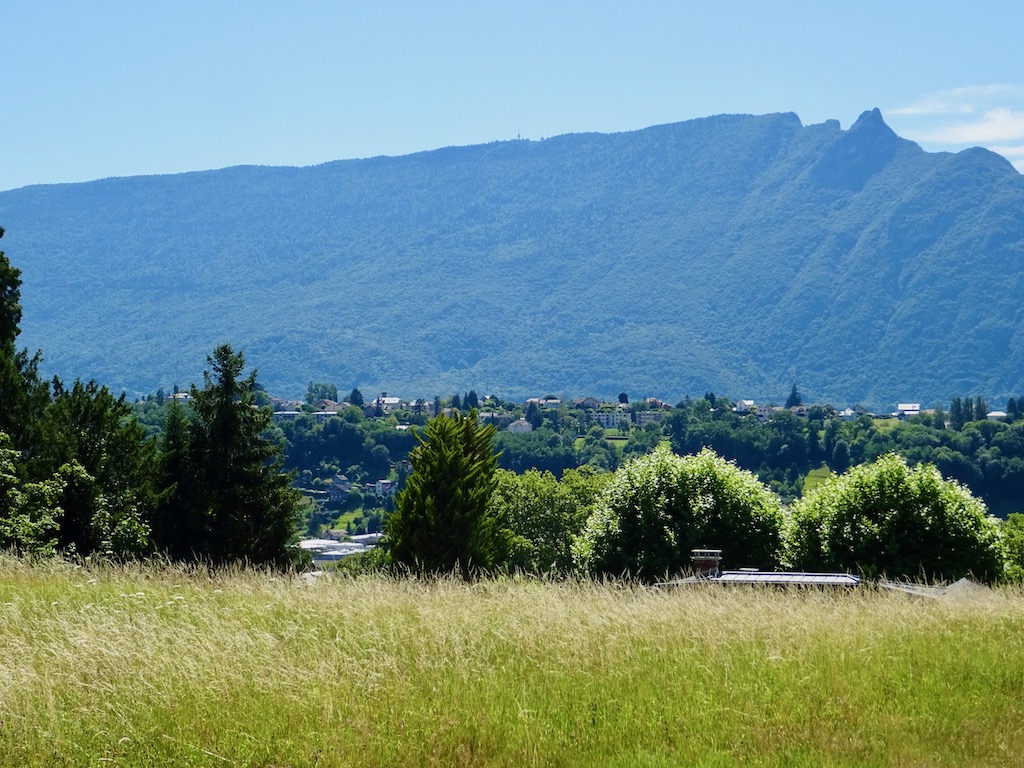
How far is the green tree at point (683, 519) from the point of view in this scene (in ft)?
94.9

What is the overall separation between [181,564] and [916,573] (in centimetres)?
1751

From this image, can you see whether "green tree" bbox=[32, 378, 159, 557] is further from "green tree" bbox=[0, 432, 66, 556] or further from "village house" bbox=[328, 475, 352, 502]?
"village house" bbox=[328, 475, 352, 502]

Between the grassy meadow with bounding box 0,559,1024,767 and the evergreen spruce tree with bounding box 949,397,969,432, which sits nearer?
the grassy meadow with bounding box 0,559,1024,767

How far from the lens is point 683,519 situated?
2941 centimetres

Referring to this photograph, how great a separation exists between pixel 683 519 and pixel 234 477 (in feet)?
39.1

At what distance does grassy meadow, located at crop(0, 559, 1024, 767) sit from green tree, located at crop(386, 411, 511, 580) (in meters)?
18.5

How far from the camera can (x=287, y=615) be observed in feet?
36.3

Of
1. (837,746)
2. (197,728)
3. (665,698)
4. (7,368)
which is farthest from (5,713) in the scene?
(7,368)

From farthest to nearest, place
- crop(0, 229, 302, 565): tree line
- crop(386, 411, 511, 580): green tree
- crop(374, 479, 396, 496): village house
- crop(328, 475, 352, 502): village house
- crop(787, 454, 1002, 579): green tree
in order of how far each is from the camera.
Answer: crop(374, 479, 396, 496): village house
crop(328, 475, 352, 502): village house
crop(386, 411, 511, 580): green tree
crop(0, 229, 302, 565): tree line
crop(787, 454, 1002, 579): green tree

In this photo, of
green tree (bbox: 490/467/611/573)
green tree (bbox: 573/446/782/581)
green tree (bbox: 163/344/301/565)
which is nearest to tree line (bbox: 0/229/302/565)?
green tree (bbox: 163/344/301/565)

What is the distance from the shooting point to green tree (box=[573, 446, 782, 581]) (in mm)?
28938

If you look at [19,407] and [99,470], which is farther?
[99,470]

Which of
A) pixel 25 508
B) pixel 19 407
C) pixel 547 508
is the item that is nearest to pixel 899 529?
pixel 25 508

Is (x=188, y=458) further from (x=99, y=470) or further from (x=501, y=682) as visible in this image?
(x=501, y=682)
